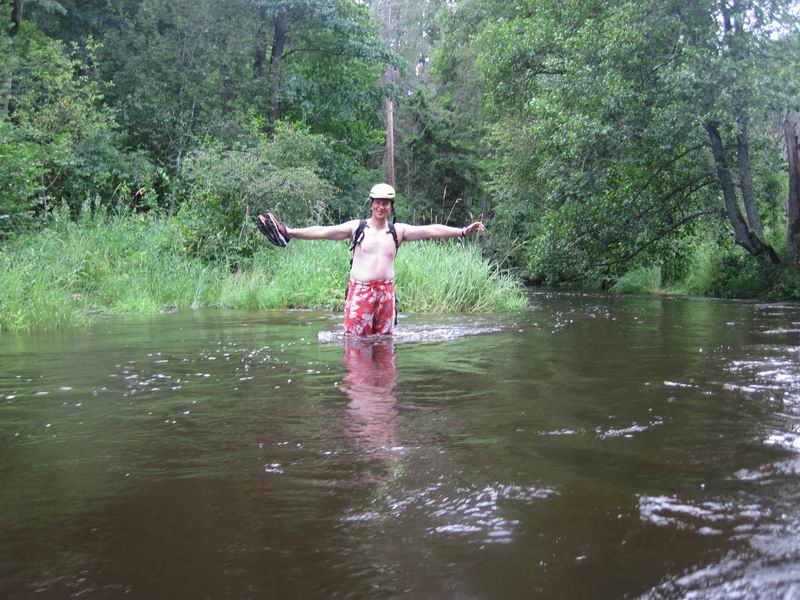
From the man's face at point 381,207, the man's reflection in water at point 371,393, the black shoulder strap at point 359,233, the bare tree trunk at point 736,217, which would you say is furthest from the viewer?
the bare tree trunk at point 736,217

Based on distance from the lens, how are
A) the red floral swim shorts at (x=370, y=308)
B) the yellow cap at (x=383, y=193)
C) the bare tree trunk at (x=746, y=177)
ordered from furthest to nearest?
the bare tree trunk at (x=746, y=177) < the red floral swim shorts at (x=370, y=308) < the yellow cap at (x=383, y=193)

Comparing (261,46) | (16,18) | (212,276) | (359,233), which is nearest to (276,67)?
(261,46)

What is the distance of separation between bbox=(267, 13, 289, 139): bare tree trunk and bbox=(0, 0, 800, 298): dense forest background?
0.23 ft

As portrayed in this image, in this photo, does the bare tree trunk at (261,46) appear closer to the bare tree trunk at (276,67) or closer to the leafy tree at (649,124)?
the bare tree trunk at (276,67)

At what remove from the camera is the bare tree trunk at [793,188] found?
16.7 metres

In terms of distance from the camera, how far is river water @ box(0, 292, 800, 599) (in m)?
2.15

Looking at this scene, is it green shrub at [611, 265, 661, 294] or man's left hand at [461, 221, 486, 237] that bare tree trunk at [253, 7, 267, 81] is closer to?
green shrub at [611, 265, 661, 294]

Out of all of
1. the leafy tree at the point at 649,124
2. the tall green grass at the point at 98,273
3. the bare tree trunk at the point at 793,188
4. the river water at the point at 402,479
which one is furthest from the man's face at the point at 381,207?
the bare tree trunk at the point at 793,188

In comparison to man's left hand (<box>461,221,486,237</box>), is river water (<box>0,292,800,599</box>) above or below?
below

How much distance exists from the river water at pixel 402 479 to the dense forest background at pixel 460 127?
35.0 ft

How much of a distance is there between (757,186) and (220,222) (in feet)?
44.5

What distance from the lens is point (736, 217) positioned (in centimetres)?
1686

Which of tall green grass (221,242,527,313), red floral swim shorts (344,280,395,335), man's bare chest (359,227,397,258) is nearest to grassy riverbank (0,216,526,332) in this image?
tall green grass (221,242,527,313)

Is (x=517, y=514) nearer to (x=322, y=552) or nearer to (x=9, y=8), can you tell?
(x=322, y=552)
